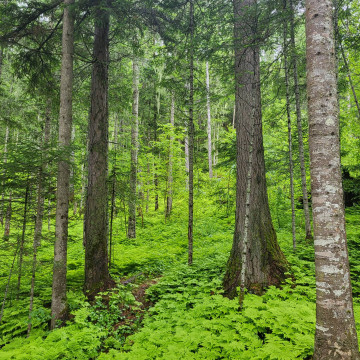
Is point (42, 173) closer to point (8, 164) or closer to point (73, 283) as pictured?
point (8, 164)

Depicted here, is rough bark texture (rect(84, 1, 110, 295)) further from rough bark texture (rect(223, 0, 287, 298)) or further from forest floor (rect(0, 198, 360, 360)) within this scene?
rough bark texture (rect(223, 0, 287, 298))

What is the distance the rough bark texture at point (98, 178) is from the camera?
5.94 m

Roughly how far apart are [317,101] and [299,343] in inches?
122

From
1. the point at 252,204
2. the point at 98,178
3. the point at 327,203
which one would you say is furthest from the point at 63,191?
the point at 327,203

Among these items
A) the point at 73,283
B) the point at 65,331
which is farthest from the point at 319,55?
the point at 73,283

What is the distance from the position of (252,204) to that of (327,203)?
2757 millimetres

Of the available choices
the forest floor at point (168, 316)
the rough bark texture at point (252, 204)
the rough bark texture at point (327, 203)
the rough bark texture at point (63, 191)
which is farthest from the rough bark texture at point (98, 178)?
the rough bark texture at point (327, 203)

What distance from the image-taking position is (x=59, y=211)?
504 centimetres

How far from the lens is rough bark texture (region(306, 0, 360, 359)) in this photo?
97.1 inches

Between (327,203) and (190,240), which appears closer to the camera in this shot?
(327,203)

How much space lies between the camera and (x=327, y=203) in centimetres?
255

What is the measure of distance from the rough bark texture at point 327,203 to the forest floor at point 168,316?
75cm

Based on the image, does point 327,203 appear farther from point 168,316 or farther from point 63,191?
point 63,191

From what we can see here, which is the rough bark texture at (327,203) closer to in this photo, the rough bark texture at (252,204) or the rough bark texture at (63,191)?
the rough bark texture at (252,204)
